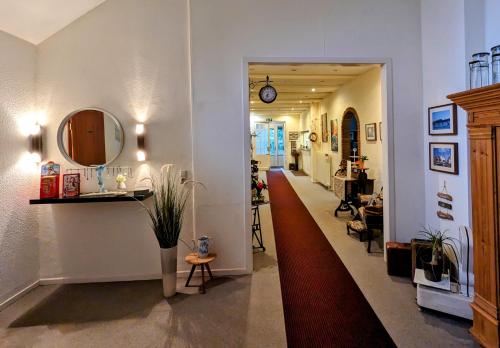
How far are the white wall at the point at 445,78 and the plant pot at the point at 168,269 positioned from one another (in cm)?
297

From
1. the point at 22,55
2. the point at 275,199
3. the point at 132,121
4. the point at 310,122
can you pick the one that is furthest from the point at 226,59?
the point at 310,122

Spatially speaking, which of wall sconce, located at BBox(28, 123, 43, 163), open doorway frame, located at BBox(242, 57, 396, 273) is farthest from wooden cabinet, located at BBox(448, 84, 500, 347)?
wall sconce, located at BBox(28, 123, 43, 163)

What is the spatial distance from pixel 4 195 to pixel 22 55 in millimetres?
1529

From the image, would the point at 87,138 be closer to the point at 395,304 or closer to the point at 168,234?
the point at 168,234

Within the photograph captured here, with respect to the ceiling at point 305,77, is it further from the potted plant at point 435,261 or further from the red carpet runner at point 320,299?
the potted plant at point 435,261

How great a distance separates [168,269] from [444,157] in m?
3.19

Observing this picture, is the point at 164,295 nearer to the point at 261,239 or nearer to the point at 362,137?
the point at 261,239

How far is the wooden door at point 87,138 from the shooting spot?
11.4ft

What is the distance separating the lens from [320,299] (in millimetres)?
A: 3023

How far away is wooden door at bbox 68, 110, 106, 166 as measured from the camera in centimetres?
348

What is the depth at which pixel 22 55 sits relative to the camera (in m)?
3.25

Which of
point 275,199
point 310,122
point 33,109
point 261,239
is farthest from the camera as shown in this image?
point 310,122

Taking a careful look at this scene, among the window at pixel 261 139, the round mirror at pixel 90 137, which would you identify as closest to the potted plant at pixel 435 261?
the round mirror at pixel 90 137

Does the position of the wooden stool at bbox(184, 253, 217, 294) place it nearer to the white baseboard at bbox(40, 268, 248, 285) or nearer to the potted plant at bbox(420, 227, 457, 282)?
the white baseboard at bbox(40, 268, 248, 285)
